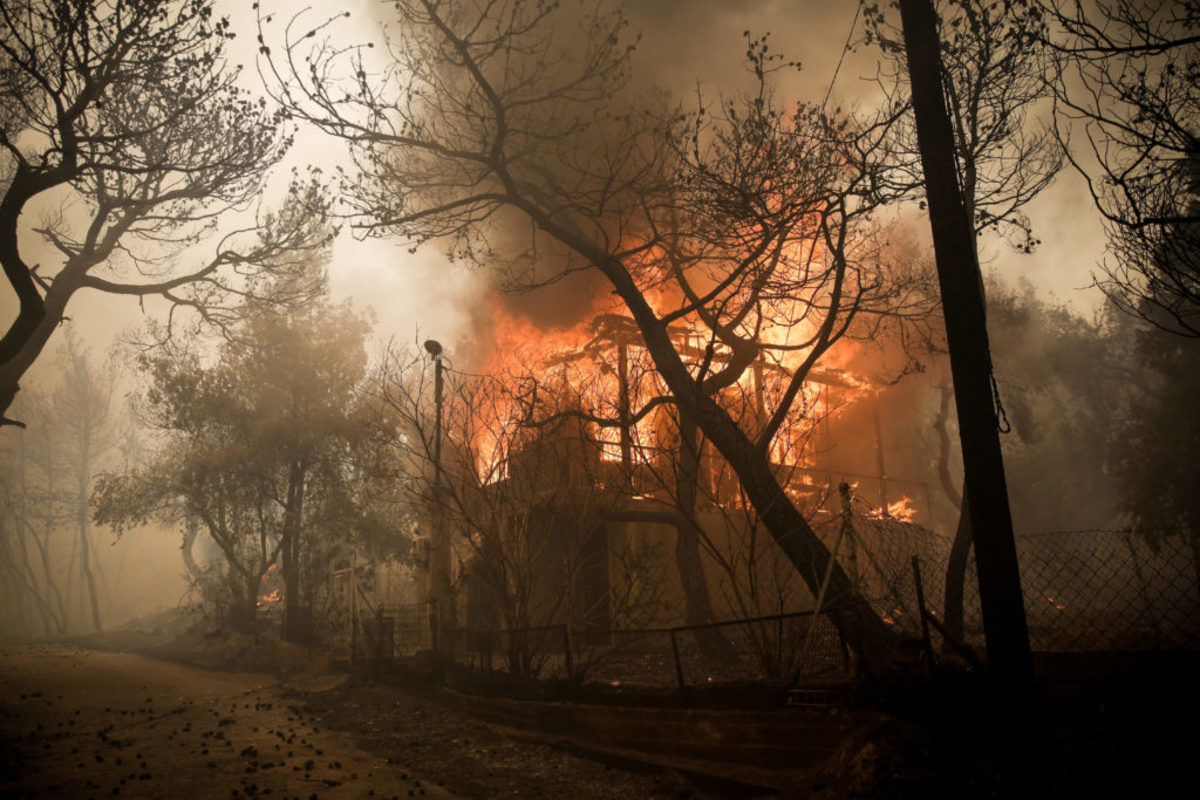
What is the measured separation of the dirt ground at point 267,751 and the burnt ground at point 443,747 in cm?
3

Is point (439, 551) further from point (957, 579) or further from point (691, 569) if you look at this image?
point (957, 579)

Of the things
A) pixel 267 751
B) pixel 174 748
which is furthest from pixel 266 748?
pixel 174 748

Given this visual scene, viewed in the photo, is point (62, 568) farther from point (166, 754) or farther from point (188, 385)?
point (166, 754)

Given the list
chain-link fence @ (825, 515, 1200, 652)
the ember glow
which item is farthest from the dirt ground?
the ember glow

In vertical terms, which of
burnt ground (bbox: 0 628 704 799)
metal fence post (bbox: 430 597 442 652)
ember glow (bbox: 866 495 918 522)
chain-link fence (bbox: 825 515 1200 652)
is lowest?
burnt ground (bbox: 0 628 704 799)

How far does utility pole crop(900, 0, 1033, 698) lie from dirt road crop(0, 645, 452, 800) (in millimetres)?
5156

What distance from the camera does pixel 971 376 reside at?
418 cm

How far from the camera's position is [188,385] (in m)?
23.4

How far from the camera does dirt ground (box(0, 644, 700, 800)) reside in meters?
6.57

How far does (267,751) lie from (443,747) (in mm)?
2094

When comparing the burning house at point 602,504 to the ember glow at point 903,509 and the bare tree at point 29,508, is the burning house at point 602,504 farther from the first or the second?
the bare tree at point 29,508

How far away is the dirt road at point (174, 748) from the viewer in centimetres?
658

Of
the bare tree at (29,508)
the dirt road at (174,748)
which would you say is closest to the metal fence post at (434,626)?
the dirt road at (174,748)

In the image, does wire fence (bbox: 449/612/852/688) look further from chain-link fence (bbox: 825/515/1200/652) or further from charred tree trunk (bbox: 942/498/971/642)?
charred tree trunk (bbox: 942/498/971/642)
